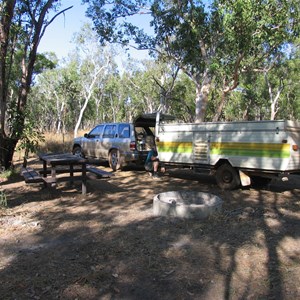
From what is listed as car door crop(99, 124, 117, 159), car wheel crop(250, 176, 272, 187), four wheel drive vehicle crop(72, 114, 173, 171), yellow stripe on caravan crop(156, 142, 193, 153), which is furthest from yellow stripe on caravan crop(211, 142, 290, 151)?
car door crop(99, 124, 117, 159)

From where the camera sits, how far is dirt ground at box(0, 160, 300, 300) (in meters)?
3.89

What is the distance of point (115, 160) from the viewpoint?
13.6 metres

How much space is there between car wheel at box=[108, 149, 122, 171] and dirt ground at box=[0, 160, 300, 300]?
5.05 metres

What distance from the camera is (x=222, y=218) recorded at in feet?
21.1

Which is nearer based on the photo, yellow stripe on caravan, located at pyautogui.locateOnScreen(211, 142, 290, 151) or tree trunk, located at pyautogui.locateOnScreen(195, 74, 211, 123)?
yellow stripe on caravan, located at pyautogui.locateOnScreen(211, 142, 290, 151)

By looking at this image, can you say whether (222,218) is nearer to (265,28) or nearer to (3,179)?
(3,179)

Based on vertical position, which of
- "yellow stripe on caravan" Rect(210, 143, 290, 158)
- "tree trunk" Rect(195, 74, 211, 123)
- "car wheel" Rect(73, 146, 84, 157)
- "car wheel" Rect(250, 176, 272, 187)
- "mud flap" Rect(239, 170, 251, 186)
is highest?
"tree trunk" Rect(195, 74, 211, 123)

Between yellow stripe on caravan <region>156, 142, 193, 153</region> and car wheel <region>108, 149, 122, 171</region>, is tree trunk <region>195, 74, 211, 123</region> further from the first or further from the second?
yellow stripe on caravan <region>156, 142, 193, 153</region>

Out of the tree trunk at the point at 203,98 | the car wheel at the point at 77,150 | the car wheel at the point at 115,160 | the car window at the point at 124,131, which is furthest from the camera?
the car wheel at the point at 77,150

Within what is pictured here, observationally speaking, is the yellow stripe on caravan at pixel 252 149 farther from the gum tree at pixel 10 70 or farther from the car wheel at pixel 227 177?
the gum tree at pixel 10 70

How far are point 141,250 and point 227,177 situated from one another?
509 centimetres

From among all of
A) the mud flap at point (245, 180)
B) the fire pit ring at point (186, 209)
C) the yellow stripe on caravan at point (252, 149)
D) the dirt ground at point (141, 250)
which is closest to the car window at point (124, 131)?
the yellow stripe on caravan at point (252, 149)

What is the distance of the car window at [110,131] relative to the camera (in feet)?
45.3

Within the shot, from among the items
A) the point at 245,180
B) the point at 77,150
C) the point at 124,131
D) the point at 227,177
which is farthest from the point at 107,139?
the point at 245,180
